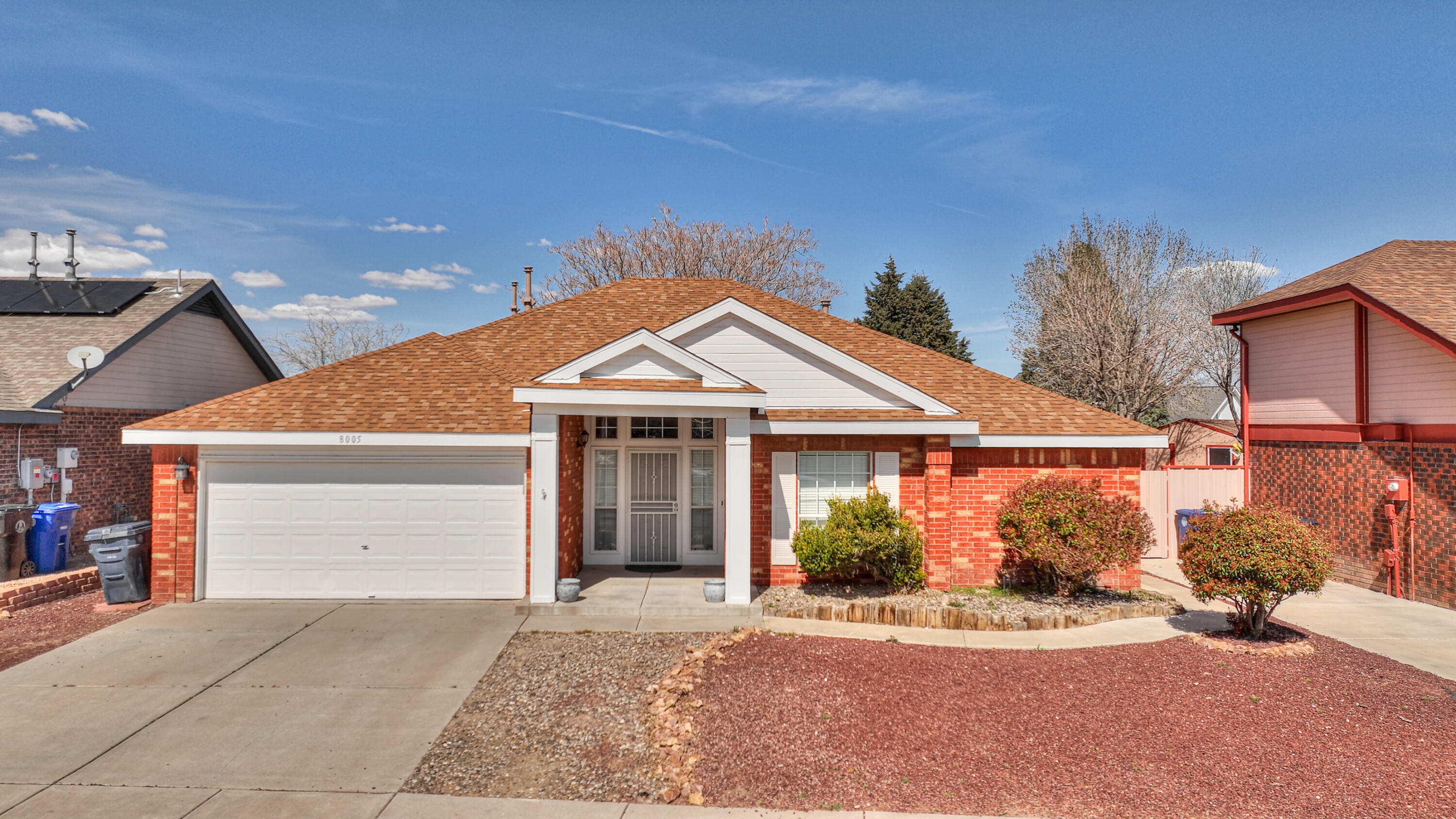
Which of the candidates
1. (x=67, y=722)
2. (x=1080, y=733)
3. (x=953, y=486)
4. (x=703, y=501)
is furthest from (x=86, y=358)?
(x=1080, y=733)

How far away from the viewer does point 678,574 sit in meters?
11.7

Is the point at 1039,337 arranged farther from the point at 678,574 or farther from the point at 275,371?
the point at 275,371

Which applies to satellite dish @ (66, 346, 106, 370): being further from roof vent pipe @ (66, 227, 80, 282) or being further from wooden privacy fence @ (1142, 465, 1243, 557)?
wooden privacy fence @ (1142, 465, 1243, 557)

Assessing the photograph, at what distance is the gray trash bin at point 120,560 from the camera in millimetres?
10273

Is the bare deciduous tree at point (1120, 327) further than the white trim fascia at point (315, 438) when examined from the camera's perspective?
Yes

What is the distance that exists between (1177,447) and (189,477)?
24772 millimetres

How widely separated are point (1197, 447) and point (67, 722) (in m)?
25.3

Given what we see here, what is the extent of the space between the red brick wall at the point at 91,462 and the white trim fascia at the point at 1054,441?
16.4 metres

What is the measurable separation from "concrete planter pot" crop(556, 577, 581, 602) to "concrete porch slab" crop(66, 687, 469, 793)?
2.58 m

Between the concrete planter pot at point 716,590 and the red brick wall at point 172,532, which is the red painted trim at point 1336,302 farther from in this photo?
the red brick wall at point 172,532

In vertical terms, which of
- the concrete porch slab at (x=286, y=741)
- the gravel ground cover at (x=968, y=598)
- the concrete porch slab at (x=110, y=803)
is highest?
the gravel ground cover at (x=968, y=598)

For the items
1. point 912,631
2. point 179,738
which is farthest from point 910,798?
point 179,738

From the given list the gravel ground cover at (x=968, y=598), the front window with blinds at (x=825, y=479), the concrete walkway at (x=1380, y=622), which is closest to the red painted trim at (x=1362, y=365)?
the concrete walkway at (x=1380, y=622)

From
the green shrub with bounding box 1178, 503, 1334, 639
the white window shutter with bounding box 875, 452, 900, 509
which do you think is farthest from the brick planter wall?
the green shrub with bounding box 1178, 503, 1334, 639
